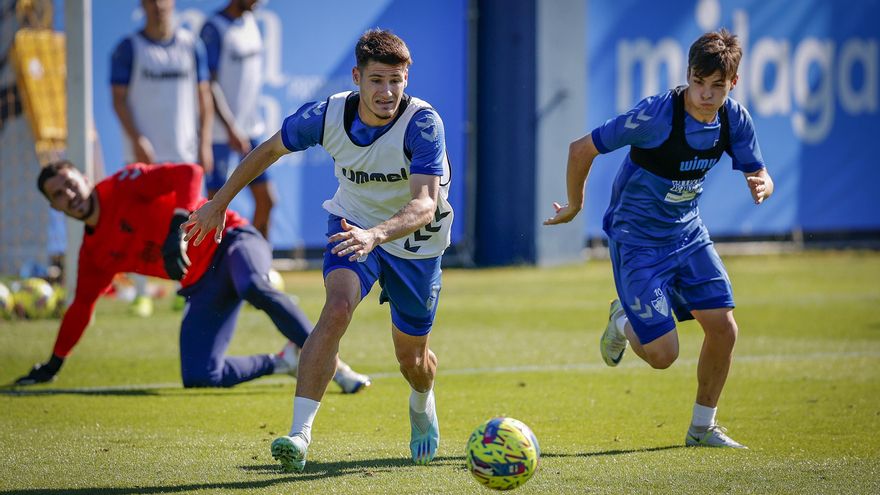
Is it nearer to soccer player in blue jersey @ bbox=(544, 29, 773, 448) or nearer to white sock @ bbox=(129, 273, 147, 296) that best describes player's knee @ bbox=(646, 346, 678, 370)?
soccer player in blue jersey @ bbox=(544, 29, 773, 448)

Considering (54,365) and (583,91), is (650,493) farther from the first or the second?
(583,91)

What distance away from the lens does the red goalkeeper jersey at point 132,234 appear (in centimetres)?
815

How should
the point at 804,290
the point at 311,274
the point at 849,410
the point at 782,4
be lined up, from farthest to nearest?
1. the point at 782,4
2. the point at 311,274
3. the point at 804,290
4. the point at 849,410

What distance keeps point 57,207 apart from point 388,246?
9.94 feet

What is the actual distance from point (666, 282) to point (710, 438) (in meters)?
0.84

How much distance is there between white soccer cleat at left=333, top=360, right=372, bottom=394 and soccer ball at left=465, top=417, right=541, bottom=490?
278cm

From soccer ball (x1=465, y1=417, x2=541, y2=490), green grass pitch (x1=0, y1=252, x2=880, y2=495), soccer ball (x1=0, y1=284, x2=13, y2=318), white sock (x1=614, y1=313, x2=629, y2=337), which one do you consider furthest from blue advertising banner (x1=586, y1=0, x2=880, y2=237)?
soccer ball (x1=465, y1=417, x2=541, y2=490)

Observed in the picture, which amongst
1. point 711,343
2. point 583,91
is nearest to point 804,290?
point 583,91

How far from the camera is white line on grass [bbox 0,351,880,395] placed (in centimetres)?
830

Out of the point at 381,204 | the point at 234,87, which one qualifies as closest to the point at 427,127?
the point at 381,204

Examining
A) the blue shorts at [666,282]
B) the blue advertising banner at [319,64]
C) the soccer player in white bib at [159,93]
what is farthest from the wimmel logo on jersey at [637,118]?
the blue advertising banner at [319,64]

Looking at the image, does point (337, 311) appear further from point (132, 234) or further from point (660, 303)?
point (132, 234)

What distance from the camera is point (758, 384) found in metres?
8.57

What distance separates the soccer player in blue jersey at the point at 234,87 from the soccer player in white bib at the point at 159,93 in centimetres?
18
